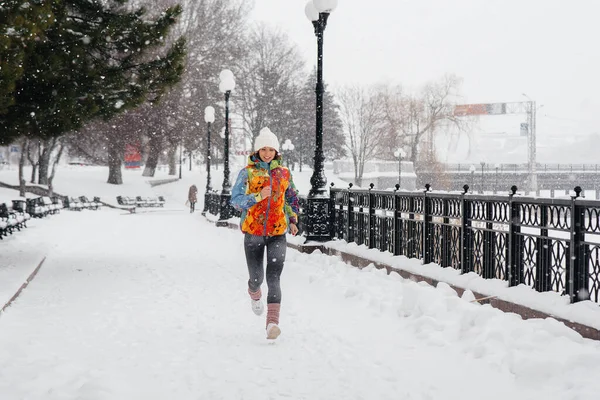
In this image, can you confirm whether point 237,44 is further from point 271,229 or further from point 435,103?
point 271,229

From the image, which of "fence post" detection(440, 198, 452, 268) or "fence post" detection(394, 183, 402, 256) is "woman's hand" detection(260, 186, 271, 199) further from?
"fence post" detection(394, 183, 402, 256)

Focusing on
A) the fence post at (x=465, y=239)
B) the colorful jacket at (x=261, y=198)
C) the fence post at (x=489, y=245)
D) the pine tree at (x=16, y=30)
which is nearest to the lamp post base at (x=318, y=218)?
the fence post at (x=465, y=239)

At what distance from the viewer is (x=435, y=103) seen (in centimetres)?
7075

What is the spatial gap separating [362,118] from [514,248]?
199 ft

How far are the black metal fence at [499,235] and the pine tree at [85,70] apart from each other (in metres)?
4.67

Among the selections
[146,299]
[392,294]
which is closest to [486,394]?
[392,294]

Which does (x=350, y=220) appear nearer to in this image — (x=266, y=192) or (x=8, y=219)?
(x=266, y=192)

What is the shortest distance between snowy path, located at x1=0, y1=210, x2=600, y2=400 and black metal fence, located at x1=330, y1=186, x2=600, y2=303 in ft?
2.28

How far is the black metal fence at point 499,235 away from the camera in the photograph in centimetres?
607

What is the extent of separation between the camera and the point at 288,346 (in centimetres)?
600

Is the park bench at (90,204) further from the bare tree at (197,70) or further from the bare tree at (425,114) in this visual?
the bare tree at (425,114)

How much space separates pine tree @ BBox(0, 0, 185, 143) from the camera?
36.5ft

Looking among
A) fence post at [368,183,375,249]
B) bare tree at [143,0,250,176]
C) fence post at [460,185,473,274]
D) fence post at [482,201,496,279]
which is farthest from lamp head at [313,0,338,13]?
bare tree at [143,0,250,176]

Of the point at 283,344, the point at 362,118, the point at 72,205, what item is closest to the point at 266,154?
the point at 283,344
